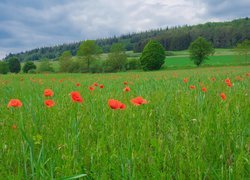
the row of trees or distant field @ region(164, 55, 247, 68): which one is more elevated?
the row of trees

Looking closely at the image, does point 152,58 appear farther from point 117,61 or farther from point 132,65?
point 117,61

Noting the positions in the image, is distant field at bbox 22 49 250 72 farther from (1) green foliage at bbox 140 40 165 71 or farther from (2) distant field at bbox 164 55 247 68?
(1) green foliage at bbox 140 40 165 71

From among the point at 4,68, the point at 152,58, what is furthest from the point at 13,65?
the point at 152,58

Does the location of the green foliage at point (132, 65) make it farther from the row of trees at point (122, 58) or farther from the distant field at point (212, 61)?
the distant field at point (212, 61)

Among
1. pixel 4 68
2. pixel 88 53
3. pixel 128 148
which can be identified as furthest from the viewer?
pixel 4 68

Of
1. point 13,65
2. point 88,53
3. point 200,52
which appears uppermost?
point 88,53

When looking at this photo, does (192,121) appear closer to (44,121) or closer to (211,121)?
(211,121)

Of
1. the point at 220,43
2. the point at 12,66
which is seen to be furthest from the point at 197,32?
the point at 12,66

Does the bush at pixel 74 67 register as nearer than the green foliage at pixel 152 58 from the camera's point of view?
No

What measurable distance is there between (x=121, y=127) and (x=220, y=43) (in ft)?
395

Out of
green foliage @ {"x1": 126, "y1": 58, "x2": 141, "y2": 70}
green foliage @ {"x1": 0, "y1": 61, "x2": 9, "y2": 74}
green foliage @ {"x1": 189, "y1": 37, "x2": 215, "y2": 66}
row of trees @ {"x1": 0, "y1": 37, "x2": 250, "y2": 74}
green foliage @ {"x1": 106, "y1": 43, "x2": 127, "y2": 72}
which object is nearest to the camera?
row of trees @ {"x1": 0, "y1": 37, "x2": 250, "y2": 74}

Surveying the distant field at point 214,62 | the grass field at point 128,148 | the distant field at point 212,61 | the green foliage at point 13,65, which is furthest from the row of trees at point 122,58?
the grass field at point 128,148

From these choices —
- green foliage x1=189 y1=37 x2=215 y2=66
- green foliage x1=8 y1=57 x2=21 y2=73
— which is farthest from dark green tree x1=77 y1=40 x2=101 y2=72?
green foliage x1=8 y1=57 x2=21 y2=73

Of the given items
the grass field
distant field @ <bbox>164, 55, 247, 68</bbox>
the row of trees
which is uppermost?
the row of trees
